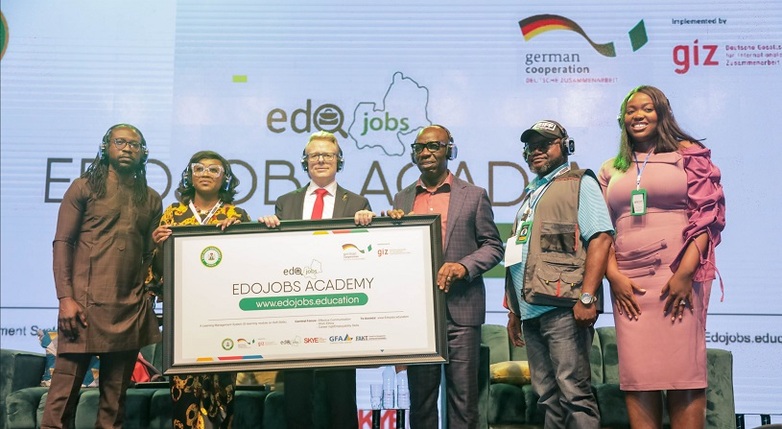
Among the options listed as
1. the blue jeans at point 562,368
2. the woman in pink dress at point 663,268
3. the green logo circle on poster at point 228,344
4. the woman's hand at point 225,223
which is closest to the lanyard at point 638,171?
the woman in pink dress at point 663,268

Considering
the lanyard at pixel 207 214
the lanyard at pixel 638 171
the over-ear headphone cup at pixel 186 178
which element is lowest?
the lanyard at pixel 207 214

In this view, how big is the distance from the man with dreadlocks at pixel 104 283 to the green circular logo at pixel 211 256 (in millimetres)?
386

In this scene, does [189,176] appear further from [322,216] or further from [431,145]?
[431,145]

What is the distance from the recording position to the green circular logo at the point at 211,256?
4.15 metres

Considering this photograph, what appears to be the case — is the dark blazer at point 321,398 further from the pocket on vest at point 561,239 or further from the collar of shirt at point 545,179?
the collar of shirt at point 545,179

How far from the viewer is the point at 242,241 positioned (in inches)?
164

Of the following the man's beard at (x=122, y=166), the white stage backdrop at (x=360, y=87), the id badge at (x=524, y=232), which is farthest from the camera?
the white stage backdrop at (x=360, y=87)

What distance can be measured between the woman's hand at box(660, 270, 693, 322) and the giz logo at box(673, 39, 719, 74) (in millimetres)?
3073

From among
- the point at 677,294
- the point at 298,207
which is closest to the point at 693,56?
the point at 677,294

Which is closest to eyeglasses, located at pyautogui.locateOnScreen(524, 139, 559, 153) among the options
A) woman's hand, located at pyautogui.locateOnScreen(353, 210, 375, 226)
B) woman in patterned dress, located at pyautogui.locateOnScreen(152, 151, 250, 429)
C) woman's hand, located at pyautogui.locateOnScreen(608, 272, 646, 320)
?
woman's hand, located at pyautogui.locateOnScreen(608, 272, 646, 320)

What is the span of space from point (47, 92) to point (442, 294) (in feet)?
13.0

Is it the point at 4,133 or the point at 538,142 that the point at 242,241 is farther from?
the point at 4,133

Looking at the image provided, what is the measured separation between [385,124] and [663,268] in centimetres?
308

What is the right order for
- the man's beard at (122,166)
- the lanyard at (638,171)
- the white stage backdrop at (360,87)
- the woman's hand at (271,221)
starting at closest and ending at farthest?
the lanyard at (638,171) → the woman's hand at (271,221) → the man's beard at (122,166) → the white stage backdrop at (360,87)
